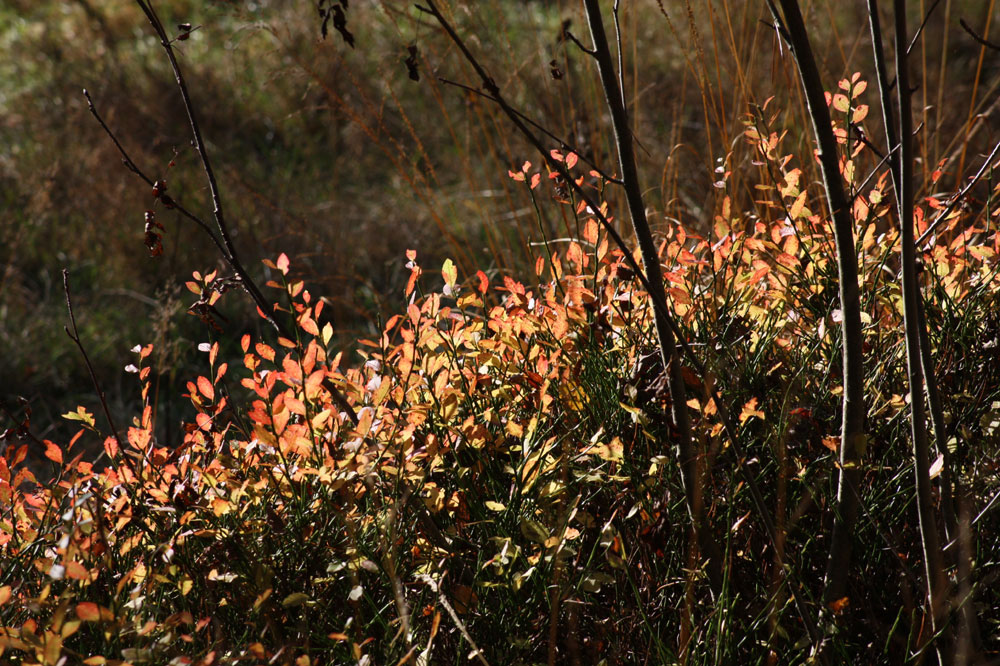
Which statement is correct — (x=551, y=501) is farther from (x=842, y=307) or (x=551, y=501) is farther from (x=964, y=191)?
(x=964, y=191)

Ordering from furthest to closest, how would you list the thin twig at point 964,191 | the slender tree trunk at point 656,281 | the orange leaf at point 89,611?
the thin twig at point 964,191 → the slender tree trunk at point 656,281 → the orange leaf at point 89,611

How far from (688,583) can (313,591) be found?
591 millimetres

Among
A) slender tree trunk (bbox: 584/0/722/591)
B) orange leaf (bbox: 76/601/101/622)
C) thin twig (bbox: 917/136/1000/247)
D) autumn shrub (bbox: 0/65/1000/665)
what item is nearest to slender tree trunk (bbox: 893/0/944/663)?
autumn shrub (bbox: 0/65/1000/665)

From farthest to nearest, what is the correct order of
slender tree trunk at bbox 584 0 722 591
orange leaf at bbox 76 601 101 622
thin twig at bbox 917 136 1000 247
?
thin twig at bbox 917 136 1000 247 < slender tree trunk at bbox 584 0 722 591 < orange leaf at bbox 76 601 101 622

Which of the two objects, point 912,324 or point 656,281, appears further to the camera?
point 656,281

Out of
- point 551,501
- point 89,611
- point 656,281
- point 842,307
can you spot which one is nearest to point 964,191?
point 842,307

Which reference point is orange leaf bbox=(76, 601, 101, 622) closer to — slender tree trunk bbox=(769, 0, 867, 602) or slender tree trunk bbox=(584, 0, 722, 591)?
slender tree trunk bbox=(584, 0, 722, 591)

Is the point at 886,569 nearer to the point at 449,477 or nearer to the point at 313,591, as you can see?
the point at 449,477

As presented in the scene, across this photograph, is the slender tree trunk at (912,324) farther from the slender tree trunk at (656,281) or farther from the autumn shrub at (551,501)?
the slender tree trunk at (656,281)

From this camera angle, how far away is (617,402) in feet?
4.92

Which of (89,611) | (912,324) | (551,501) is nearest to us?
(89,611)

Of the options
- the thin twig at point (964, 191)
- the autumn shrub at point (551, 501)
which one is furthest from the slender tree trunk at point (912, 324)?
the thin twig at point (964, 191)

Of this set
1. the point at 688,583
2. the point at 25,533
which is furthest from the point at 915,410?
the point at 25,533

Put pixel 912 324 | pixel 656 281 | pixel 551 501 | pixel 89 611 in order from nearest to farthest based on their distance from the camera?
1. pixel 89 611
2. pixel 912 324
3. pixel 656 281
4. pixel 551 501
